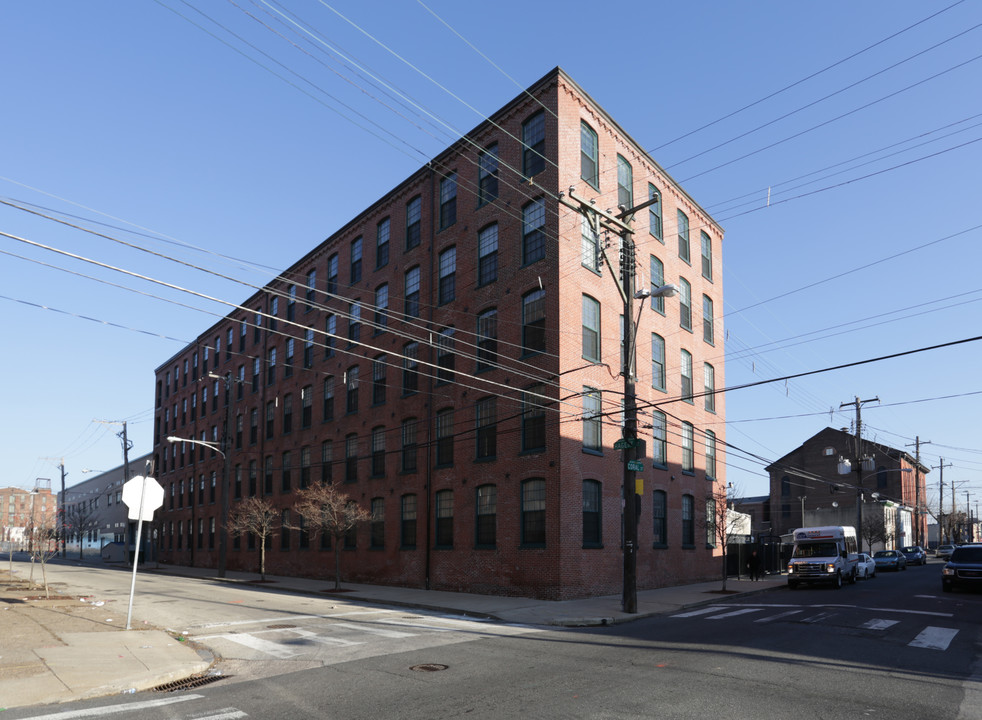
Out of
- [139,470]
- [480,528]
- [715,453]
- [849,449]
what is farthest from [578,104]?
[849,449]

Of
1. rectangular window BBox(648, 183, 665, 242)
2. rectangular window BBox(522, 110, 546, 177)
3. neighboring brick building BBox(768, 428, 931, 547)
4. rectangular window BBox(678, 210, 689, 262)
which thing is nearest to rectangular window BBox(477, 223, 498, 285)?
rectangular window BBox(522, 110, 546, 177)

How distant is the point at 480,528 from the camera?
92.8 ft

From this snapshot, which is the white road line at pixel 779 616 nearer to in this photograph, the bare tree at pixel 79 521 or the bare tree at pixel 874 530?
the bare tree at pixel 874 530

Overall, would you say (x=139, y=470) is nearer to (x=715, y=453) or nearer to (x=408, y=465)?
(x=408, y=465)

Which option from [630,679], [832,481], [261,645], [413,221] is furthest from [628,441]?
[832,481]

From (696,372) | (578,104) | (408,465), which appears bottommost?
(408,465)

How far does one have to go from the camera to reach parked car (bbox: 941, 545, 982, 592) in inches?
1114

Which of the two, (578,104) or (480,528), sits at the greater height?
(578,104)

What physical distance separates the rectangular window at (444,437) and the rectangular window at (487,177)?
30.1 feet

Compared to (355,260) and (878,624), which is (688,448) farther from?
(355,260)

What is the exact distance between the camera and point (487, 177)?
3053cm

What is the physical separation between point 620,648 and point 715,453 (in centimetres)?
2628

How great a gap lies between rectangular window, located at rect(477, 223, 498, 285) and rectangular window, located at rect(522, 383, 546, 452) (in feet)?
17.8

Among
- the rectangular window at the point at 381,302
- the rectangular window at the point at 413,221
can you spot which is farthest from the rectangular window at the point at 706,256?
the rectangular window at the point at 381,302
